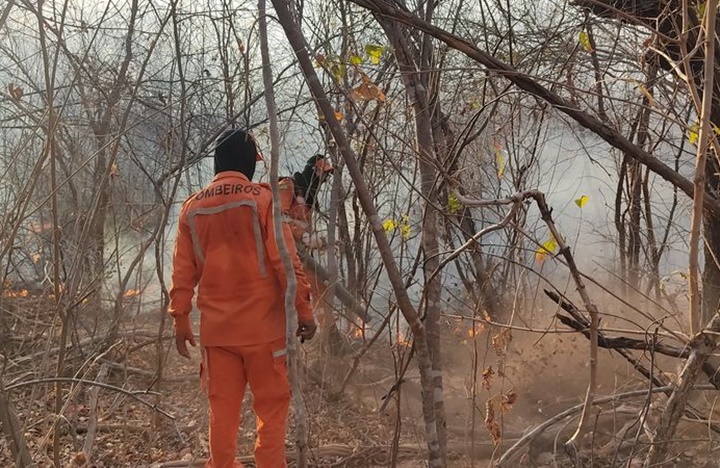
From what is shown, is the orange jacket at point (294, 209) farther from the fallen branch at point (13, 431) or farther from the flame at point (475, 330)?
the fallen branch at point (13, 431)

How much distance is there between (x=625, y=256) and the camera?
6.22 meters

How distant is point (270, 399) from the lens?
3.03 meters

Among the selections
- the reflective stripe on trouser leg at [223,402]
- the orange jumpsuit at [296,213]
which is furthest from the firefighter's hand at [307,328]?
the orange jumpsuit at [296,213]

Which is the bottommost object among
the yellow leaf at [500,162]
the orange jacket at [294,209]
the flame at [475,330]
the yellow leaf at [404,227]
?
the flame at [475,330]

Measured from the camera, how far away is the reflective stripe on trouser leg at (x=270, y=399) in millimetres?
3016

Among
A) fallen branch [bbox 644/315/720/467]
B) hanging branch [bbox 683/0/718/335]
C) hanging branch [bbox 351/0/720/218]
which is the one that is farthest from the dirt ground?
hanging branch [bbox 683/0/718/335]

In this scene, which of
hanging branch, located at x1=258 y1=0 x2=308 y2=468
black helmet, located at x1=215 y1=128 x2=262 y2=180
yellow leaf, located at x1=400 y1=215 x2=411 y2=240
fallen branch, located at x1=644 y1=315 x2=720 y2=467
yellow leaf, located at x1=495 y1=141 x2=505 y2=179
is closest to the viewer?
hanging branch, located at x1=258 y1=0 x2=308 y2=468

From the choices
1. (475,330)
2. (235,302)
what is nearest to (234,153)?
(235,302)

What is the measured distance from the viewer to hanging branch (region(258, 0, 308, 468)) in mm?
1823

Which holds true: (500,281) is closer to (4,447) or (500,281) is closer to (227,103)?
(227,103)

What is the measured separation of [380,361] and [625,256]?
9.01ft

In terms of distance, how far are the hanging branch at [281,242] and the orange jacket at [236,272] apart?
1.01 meters

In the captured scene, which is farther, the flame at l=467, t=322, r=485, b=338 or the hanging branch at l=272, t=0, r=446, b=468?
the flame at l=467, t=322, r=485, b=338

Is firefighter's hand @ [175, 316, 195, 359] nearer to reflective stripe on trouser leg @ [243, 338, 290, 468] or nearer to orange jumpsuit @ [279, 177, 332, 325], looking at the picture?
reflective stripe on trouser leg @ [243, 338, 290, 468]
